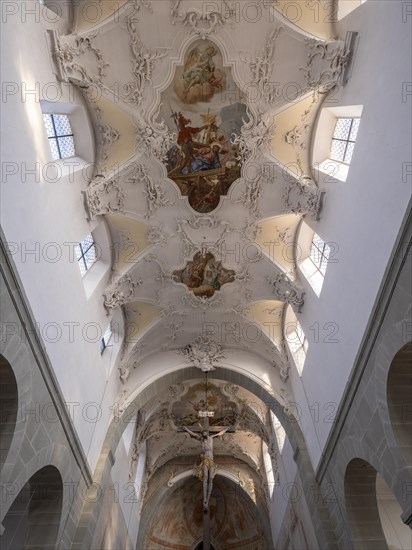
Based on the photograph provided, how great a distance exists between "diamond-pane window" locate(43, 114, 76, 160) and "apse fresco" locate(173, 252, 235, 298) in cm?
545

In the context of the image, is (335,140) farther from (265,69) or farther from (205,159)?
(205,159)

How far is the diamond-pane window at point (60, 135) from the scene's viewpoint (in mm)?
11238

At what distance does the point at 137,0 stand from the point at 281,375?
1258cm

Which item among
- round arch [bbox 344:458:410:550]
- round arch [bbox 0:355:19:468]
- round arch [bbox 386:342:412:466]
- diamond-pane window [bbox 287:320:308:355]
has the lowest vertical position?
round arch [bbox 344:458:410:550]

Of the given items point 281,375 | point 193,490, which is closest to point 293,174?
point 281,375

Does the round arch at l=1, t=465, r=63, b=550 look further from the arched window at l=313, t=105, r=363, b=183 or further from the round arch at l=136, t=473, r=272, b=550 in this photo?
the round arch at l=136, t=473, r=272, b=550

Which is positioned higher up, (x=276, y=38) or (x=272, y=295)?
(x=276, y=38)

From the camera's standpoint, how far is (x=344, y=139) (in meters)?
11.6

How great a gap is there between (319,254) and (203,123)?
5275mm

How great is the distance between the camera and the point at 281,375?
16.2 m

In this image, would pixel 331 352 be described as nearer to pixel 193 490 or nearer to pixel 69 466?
pixel 69 466

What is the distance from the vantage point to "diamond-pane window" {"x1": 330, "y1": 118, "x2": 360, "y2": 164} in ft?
36.3

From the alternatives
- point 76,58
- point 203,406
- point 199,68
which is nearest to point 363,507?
point 203,406

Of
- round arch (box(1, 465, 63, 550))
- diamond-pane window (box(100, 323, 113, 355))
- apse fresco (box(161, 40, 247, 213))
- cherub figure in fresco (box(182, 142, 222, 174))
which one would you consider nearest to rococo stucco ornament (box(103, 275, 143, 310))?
diamond-pane window (box(100, 323, 113, 355))
